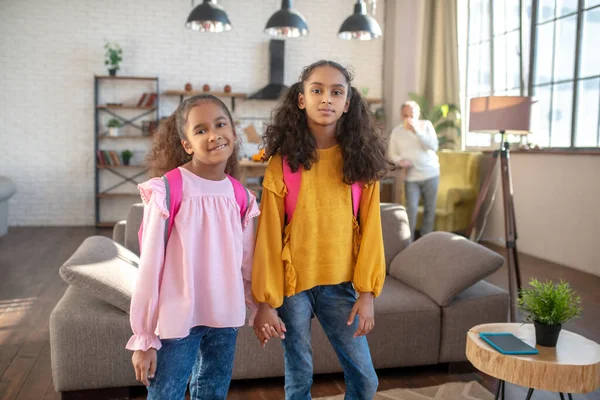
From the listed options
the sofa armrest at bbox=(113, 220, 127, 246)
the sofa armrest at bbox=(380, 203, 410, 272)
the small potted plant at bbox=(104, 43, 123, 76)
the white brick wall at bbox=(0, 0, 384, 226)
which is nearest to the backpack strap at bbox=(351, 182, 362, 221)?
the sofa armrest at bbox=(380, 203, 410, 272)

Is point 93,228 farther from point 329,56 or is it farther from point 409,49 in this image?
point 409,49

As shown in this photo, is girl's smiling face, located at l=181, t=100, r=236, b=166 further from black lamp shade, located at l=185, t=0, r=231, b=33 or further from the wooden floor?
black lamp shade, located at l=185, t=0, r=231, b=33

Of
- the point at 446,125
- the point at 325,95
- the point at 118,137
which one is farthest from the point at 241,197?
the point at 118,137

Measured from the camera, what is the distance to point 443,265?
9.11 feet

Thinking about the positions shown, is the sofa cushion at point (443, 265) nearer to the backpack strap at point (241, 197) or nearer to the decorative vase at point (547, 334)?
the decorative vase at point (547, 334)

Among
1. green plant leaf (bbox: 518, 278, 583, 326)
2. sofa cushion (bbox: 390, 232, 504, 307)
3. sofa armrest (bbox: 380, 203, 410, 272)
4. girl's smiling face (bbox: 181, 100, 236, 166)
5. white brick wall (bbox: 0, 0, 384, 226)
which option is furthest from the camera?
white brick wall (bbox: 0, 0, 384, 226)

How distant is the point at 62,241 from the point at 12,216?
1.59 m

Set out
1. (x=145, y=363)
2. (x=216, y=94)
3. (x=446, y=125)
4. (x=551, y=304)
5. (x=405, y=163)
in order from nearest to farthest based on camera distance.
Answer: (x=145, y=363), (x=551, y=304), (x=405, y=163), (x=446, y=125), (x=216, y=94)

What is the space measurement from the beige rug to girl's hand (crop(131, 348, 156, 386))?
1244 mm

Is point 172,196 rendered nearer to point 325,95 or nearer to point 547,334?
point 325,95

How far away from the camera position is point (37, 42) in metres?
7.27

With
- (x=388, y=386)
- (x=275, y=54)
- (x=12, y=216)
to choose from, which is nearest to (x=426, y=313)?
(x=388, y=386)

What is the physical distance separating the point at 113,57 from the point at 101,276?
5.51 m

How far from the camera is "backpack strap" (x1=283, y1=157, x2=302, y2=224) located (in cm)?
157
